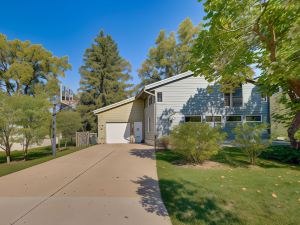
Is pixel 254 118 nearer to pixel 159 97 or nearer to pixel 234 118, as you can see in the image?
pixel 234 118

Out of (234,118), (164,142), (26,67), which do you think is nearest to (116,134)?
(164,142)

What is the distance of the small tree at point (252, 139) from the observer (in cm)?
669

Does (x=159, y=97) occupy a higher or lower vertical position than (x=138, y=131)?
higher

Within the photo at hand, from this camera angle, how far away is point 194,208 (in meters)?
3.33

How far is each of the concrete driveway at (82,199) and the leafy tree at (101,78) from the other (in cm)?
1838

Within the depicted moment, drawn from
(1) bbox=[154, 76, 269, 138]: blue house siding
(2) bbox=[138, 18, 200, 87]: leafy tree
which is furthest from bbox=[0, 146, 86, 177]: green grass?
(2) bbox=[138, 18, 200, 87]: leafy tree

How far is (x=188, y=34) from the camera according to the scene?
2666 centimetres

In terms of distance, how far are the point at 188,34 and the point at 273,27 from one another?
24.7 meters

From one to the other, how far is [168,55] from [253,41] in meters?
23.6

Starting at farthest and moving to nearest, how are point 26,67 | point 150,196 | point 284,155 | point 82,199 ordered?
1. point 26,67
2. point 284,155
3. point 150,196
4. point 82,199

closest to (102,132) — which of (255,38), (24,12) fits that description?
(24,12)

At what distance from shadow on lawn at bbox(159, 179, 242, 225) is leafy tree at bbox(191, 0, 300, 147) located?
3.10 m

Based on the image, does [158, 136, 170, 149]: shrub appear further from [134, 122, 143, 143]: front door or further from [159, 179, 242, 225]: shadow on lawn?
[159, 179, 242, 225]: shadow on lawn

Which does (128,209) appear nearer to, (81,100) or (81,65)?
(81,100)
